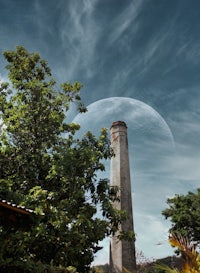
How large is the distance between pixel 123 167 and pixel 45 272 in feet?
28.4

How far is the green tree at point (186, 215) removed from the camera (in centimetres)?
2334

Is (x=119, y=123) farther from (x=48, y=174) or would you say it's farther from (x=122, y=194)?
(x=48, y=174)

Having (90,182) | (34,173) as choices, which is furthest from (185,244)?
(34,173)

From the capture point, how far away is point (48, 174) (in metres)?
12.0

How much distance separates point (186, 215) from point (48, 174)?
1560 centimetres

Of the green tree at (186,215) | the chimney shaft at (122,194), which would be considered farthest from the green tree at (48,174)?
the green tree at (186,215)

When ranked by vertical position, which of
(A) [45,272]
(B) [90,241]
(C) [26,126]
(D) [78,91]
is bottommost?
(A) [45,272]

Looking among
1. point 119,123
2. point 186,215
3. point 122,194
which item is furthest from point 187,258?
point 186,215

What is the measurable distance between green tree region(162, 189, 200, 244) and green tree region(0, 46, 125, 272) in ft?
44.3

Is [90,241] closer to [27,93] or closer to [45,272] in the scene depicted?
[45,272]

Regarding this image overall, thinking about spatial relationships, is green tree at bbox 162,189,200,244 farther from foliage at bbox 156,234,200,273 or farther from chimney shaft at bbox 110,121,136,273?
foliage at bbox 156,234,200,273

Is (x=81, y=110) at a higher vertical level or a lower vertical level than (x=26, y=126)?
higher

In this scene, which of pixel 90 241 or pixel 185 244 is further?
pixel 90 241

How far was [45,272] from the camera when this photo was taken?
8.46 meters
